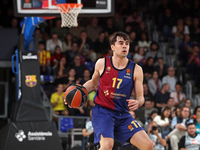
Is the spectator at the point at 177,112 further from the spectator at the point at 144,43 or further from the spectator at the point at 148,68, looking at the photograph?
the spectator at the point at 144,43

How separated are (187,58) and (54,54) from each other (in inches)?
193

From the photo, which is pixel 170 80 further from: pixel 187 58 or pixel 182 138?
pixel 182 138

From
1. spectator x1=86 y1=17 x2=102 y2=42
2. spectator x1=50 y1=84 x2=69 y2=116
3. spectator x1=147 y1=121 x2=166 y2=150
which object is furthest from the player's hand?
spectator x1=86 y1=17 x2=102 y2=42

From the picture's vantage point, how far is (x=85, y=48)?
14.9m

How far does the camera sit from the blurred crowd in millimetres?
12664

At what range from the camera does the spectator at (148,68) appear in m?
14.3

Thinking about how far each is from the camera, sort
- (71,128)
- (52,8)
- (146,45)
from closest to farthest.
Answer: (52,8) → (71,128) → (146,45)

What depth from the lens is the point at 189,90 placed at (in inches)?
577

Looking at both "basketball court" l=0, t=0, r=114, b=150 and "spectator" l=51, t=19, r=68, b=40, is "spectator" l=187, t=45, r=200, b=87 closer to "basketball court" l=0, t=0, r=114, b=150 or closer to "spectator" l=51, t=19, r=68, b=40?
"spectator" l=51, t=19, r=68, b=40

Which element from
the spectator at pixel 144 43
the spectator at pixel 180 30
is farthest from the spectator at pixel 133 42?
the spectator at pixel 180 30

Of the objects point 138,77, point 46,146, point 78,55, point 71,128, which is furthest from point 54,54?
point 138,77

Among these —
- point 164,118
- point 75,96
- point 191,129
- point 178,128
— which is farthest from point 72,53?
point 75,96

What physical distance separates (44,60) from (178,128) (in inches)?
182

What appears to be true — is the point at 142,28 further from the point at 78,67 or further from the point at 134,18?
the point at 78,67
